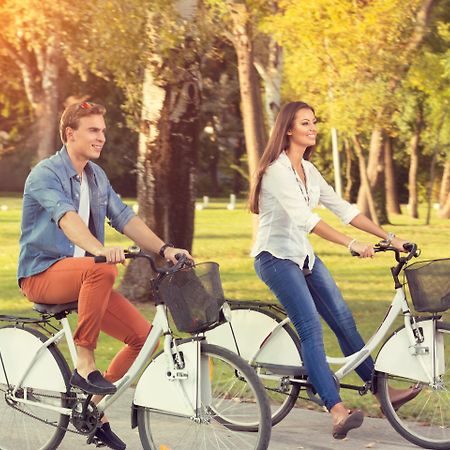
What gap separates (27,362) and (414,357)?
1892mm

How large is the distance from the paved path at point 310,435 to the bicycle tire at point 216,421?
31.0 inches

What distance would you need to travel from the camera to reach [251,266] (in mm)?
22094

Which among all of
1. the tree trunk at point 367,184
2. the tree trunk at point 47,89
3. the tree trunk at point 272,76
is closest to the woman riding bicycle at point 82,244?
the tree trunk at point 272,76

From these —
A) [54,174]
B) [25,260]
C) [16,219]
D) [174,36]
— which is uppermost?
[174,36]

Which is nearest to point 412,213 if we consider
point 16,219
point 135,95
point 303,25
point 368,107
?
point 16,219

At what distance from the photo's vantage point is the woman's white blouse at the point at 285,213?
6.63 m

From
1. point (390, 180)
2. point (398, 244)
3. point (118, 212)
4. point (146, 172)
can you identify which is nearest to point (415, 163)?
Result: point (390, 180)

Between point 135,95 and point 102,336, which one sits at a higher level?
point 135,95

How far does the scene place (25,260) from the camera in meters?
6.02

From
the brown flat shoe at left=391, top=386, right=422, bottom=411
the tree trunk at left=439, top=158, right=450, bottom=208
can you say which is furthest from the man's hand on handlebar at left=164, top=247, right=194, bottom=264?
the tree trunk at left=439, top=158, right=450, bottom=208

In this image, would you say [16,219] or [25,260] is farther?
[16,219]

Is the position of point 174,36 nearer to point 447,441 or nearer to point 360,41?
point 447,441

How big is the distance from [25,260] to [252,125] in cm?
1898

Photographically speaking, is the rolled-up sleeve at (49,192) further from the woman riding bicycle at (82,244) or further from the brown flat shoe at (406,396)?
the brown flat shoe at (406,396)
